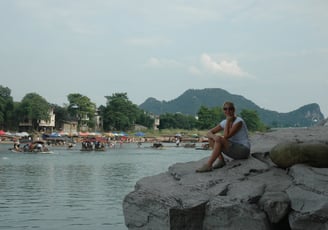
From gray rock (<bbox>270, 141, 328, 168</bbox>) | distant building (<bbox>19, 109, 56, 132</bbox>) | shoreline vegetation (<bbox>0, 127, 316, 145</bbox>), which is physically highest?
distant building (<bbox>19, 109, 56, 132</bbox>)

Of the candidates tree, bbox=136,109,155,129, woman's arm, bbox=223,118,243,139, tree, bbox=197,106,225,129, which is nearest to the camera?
woman's arm, bbox=223,118,243,139

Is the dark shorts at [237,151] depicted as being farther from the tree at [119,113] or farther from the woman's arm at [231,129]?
the tree at [119,113]

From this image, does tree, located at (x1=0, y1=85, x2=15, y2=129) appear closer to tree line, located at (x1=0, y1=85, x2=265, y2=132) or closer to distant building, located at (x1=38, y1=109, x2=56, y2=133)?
tree line, located at (x1=0, y1=85, x2=265, y2=132)

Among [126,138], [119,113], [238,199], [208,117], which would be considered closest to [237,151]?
[238,199]

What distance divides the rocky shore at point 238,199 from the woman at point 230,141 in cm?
18

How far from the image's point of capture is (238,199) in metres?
9.12

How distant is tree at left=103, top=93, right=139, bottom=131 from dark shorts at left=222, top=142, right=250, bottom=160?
15181cm

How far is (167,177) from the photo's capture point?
1162cm

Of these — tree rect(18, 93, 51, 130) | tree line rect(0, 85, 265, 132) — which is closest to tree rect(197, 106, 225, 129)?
tree line rect(0, 85, 265, 132)

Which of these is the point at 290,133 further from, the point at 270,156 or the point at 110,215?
the point at 110,215

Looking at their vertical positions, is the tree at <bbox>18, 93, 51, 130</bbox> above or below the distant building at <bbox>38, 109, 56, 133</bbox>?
above

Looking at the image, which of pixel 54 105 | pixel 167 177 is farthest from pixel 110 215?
pixel 54 105

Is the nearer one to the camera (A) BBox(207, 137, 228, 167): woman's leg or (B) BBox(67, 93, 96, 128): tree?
(A) BBox(207, 137, 228, 167): woman's leg

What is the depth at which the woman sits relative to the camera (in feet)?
35.2
